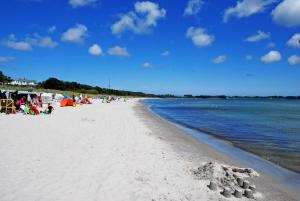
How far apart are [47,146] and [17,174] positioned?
3431mm

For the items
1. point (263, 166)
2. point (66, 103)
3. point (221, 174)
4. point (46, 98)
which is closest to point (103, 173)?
point (221, 174)

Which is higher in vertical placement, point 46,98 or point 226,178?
point 46,98

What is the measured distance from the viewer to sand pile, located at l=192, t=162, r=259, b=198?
6.62 metres

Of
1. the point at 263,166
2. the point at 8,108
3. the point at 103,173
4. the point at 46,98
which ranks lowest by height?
the point at 263,166

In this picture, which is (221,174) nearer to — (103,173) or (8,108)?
(103,173)

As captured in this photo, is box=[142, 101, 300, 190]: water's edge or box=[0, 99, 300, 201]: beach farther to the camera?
box=[142, 101, 300, 190]: water's edge

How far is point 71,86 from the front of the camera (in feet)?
431

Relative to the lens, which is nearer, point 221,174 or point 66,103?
point 221,174

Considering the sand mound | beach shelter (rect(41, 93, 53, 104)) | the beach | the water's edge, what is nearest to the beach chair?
the beach

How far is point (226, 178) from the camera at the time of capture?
287 inches

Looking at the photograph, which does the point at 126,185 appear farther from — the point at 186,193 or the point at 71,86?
the point at 71,86

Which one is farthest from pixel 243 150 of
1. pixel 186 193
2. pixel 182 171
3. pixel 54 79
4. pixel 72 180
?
pixel 54 79

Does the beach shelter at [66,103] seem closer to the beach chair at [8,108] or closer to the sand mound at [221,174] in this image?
the beach chair at [8,108]

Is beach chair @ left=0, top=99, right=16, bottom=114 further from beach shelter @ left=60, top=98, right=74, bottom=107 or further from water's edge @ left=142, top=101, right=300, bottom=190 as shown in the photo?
water's edge @ left=142, top=101, right=300, bottom=190
